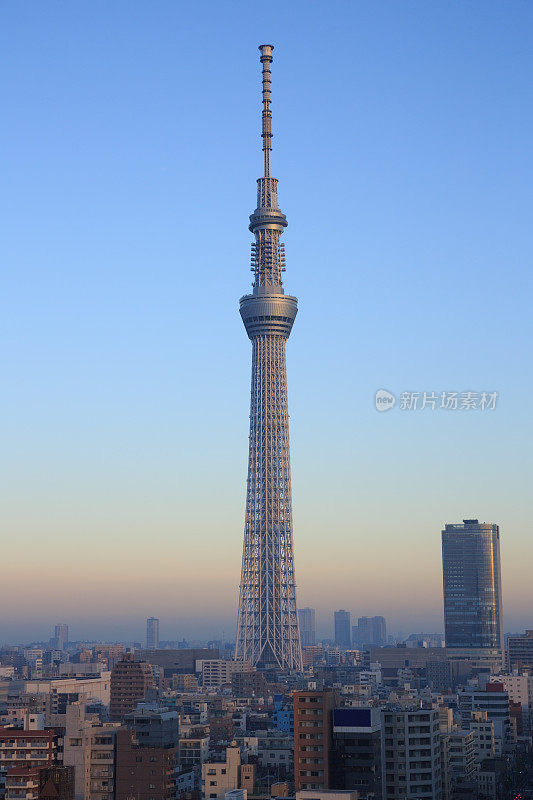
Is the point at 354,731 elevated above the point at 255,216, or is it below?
below

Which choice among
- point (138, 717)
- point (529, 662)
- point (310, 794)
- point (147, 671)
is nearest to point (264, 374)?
point (147, 671)

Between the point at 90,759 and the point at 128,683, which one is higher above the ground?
the point at 128,683

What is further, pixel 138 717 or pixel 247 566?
pixel 247 566

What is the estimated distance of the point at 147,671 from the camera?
120875 millimetres

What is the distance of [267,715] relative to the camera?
105062mm

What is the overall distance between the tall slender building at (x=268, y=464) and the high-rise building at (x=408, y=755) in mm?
88519

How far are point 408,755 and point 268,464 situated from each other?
91652 millimetres

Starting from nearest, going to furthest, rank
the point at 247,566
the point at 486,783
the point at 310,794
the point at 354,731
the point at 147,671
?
the point at 310,794 → the point at 354,731 → the point at 486,783 → the point at 147,671 → the point at 247,566

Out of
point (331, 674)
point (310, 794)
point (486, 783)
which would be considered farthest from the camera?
point (331, 674)

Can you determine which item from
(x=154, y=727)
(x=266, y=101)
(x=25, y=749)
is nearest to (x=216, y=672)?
(x=266, y=101)

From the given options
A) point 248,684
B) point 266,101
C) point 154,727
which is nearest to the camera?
point 154,727

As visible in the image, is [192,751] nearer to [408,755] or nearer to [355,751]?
[408,755]

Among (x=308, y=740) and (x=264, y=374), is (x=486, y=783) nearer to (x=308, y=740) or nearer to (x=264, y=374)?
(x=308, y=740)

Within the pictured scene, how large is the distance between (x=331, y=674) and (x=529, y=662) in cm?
4524
